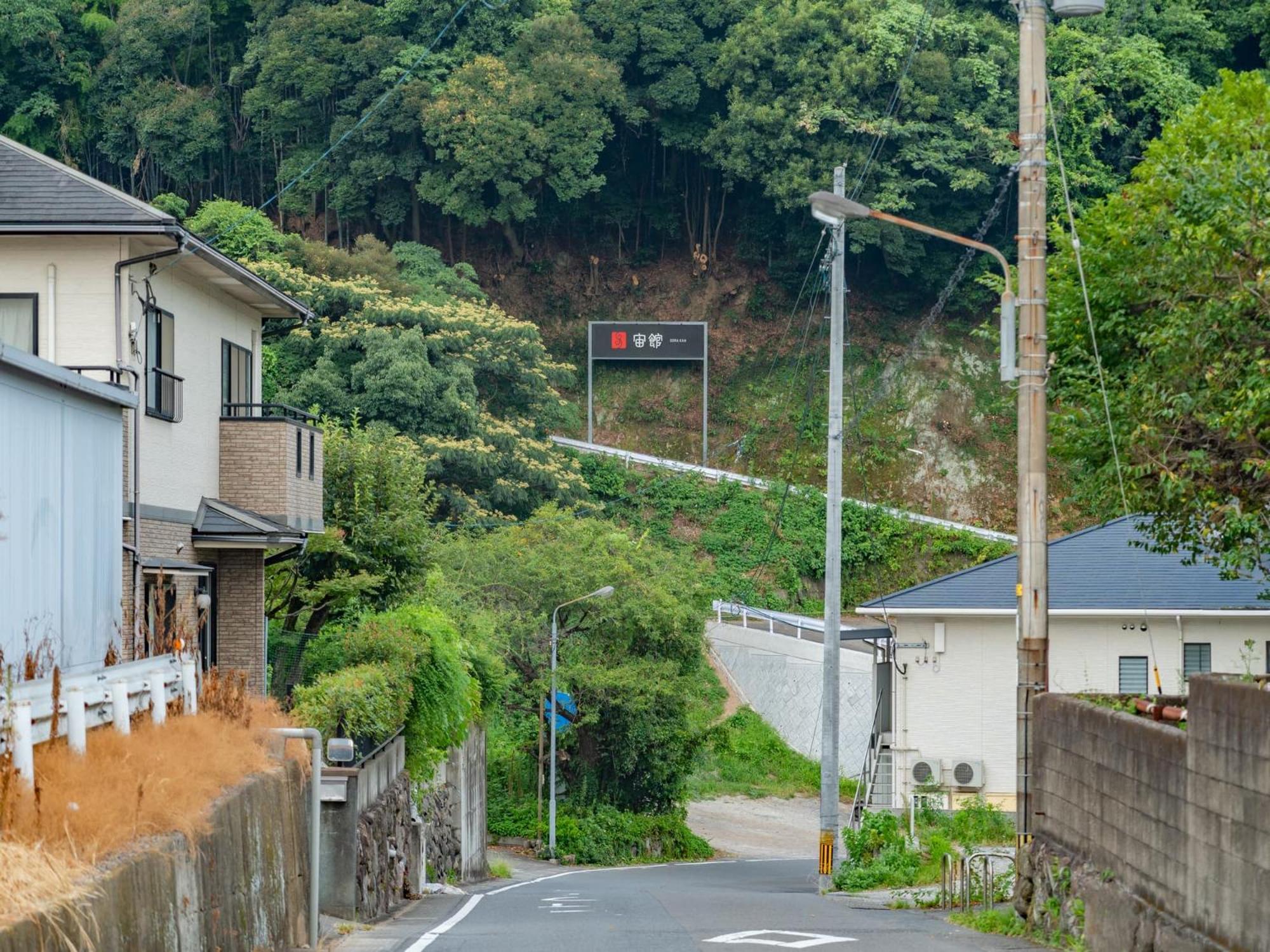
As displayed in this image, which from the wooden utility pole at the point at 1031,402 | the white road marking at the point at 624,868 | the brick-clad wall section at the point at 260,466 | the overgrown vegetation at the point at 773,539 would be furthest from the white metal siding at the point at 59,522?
the overgrown vegetation at the point at 773,539

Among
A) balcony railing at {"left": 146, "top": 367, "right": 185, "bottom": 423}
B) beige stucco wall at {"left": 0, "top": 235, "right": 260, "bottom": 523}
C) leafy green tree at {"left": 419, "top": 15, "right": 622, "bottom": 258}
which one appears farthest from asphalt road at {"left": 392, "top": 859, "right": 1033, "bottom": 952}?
leafy green tree at {"left": 419, "top": 15, "right": 622, "bottom": 258}

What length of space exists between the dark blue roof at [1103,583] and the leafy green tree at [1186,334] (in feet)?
28.3

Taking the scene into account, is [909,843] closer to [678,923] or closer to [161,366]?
[678,923]

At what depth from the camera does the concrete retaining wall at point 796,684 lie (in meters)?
43.0

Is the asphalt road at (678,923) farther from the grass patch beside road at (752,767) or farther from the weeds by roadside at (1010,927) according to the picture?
the grass patch beside road at (752,767)

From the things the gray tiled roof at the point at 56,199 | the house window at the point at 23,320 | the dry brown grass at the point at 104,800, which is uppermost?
the gray tiled roof at the point at 56,199

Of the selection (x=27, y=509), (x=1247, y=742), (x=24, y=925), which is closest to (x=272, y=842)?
(x=27, y=509)

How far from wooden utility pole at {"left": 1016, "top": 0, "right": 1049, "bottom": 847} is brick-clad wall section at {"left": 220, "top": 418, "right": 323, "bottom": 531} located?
37.7 ft

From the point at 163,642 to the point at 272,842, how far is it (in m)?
3.93

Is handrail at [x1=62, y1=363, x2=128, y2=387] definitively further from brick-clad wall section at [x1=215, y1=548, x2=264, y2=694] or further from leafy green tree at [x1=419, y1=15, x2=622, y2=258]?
leafy green tree at [x1=419, y1=15, x2=622, y2=258]

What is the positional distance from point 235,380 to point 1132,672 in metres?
17.2

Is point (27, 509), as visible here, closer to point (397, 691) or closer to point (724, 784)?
point (397, 691)

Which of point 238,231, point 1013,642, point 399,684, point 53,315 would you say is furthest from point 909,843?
point 238,231

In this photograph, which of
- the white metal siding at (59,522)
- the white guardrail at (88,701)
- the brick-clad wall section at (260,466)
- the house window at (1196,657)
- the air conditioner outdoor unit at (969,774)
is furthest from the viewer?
the air conditioner outdoor unit at (969,774)
